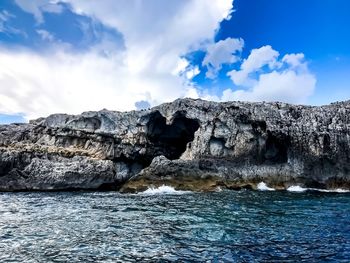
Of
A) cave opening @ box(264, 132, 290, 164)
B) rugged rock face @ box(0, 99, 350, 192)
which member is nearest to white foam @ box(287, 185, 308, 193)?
rugged rock face @ box(0, 99, 350, 192)

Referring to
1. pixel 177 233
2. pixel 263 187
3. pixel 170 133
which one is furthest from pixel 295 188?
pixel 177 233

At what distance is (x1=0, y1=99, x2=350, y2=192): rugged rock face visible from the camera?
1959 inches

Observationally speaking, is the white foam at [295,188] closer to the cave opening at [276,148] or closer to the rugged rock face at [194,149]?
the rugged rock face at [194,149]

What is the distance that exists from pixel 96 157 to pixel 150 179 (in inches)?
521

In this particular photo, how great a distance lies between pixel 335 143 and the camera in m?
49.7

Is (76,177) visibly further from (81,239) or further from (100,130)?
(81,239)

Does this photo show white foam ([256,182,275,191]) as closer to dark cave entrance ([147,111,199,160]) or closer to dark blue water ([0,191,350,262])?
dark cave entrance ([147,111,199,160])

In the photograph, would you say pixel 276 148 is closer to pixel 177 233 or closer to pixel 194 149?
pixel 194 149

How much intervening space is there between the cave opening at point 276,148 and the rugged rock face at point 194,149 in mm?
138

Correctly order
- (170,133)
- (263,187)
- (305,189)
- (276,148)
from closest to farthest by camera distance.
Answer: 1. (305,189)
2. (263,187)
3. (276,148)
4. (170,133)

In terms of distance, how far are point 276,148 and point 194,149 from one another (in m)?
11.8

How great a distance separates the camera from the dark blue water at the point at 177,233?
620 inches

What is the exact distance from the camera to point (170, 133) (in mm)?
62688

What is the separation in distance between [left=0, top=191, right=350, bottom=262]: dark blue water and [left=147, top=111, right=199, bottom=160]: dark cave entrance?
28.9 metres
